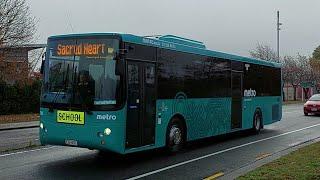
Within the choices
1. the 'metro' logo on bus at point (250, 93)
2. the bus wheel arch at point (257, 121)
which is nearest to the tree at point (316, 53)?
the bus wheel arch at point (257, 121)

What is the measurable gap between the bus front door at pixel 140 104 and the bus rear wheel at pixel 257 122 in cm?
837

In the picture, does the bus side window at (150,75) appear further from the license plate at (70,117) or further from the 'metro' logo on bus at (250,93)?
the 'metro' logo on bus at (250,93)

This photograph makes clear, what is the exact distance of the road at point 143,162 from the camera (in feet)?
34.5

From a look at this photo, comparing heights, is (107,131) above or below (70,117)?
below

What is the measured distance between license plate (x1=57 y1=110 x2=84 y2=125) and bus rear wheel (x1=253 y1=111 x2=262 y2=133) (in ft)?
33.0

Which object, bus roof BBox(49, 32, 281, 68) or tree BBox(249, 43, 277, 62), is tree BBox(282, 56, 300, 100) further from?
bus roof BBox(49, 32, 281, 68)

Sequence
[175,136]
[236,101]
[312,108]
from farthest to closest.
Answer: [312,108]
[236,101]
[175,136]

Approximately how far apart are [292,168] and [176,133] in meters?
4.10

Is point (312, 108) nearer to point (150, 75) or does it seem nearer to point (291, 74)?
point (150, 75)

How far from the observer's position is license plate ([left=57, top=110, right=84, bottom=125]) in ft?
37.6

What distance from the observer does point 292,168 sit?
1034 centimetres

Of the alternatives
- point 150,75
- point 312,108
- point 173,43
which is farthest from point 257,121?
point 312,108

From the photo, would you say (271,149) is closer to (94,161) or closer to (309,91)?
(94,161)

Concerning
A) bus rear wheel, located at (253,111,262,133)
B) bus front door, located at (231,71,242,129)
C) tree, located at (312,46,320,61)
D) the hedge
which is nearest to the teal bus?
bus front door, located at (231,71,242,129)
